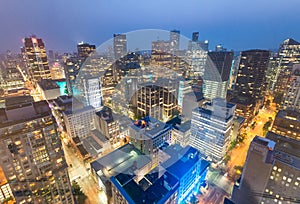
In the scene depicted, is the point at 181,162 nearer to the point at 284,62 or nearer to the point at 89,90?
the point at 89,90

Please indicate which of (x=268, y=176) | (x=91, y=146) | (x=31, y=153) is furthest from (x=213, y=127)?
(x=31, y=153)

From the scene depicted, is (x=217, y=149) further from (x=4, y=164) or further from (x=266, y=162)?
(x=4, y=164)

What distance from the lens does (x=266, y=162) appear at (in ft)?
14.1

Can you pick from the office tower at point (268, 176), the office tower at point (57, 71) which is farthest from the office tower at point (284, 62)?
the office tower at point (57, 71)

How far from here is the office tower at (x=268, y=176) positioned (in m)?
4.01

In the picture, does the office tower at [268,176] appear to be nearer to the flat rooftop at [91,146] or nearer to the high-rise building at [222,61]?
the flat rooftop at [91,146]

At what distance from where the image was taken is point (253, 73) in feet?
42.7

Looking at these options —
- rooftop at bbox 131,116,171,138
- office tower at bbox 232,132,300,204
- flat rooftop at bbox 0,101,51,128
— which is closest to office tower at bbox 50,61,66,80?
rooftop at bbox 131,116,171,138

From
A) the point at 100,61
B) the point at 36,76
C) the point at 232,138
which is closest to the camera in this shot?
the point at 232,138

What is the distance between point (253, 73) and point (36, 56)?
24813 mm

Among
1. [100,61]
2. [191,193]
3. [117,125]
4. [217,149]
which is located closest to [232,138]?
[217,149]

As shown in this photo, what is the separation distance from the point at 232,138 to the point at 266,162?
211 inches

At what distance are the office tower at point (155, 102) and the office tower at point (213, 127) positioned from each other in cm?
341

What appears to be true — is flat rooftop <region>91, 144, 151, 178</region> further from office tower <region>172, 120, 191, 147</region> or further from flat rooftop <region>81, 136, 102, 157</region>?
office tower <region>172, 120, 191, 147</region>
